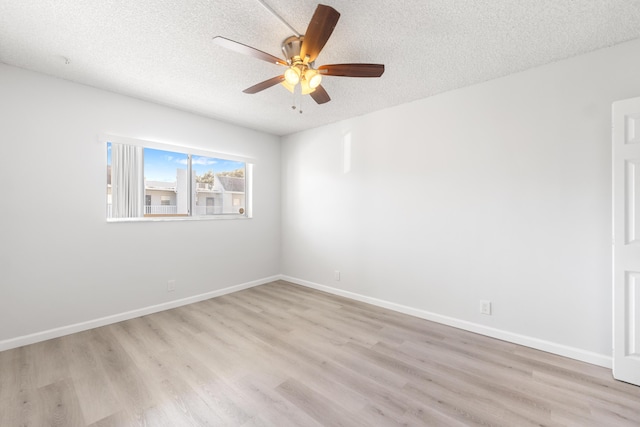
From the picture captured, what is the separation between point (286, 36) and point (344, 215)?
2387 mm

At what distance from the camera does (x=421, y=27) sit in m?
1.89

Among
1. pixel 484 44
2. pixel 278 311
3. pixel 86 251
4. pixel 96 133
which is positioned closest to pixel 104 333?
pixel 86 251

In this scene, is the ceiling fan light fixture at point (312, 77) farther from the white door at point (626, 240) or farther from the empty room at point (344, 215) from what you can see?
the white door at point (626, 240)

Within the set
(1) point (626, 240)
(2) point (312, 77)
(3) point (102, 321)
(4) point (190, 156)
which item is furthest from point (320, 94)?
(3) point (102, 321)

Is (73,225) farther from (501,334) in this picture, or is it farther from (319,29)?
(501,334)

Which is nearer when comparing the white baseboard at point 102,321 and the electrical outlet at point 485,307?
the white baseboard at point 102,321

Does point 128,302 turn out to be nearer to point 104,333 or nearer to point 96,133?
point 104,333

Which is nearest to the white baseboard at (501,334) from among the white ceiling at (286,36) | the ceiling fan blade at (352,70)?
the white ceiling at (286,36)

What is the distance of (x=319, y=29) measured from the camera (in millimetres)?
1573

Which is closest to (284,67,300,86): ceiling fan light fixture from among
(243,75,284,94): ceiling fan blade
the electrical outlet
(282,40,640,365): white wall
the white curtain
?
(243,75,284,94): ceiling fan blade

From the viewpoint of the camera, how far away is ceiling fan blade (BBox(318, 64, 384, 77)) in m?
1.84

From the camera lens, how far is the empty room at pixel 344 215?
1.76 metres

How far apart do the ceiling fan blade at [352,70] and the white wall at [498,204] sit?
4.70 feet

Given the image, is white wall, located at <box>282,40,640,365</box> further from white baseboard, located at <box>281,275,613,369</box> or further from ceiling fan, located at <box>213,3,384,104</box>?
ceiling fan, located at <box>213,3,384,104</box>
